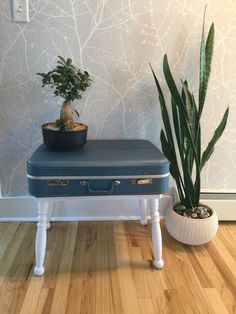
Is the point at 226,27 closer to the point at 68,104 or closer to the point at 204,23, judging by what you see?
the point at 204,23

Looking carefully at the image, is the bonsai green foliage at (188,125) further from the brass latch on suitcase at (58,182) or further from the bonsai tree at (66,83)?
the brass latch on suitcase at (58,182)

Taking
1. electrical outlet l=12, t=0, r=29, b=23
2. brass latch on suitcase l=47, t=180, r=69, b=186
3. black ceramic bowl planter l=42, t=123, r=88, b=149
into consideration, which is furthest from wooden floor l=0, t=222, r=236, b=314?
electrical outlet l=12, t=0, r=29, b=23

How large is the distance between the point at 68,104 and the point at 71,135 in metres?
0.15

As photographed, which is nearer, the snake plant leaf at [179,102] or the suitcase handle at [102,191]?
the suitcase handle at [102,191]

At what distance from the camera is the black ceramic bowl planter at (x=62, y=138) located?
1.26 m

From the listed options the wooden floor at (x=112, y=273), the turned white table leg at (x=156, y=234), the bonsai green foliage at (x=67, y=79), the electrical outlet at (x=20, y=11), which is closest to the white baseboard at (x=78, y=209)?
the wooden floor at (x=112, y=273)

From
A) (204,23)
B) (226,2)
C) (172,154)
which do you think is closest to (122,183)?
(172,154)

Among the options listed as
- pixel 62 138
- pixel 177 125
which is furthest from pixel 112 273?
pixel 177 125

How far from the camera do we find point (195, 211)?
144cm

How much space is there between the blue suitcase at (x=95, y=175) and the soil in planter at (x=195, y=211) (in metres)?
0.30

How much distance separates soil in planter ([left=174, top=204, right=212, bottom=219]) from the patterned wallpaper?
338 mm

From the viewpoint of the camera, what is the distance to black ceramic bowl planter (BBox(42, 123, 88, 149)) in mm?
1262

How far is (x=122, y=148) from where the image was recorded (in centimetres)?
135

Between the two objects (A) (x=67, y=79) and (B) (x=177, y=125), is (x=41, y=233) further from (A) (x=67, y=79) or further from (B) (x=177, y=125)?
(B) (x=177, y=125)
